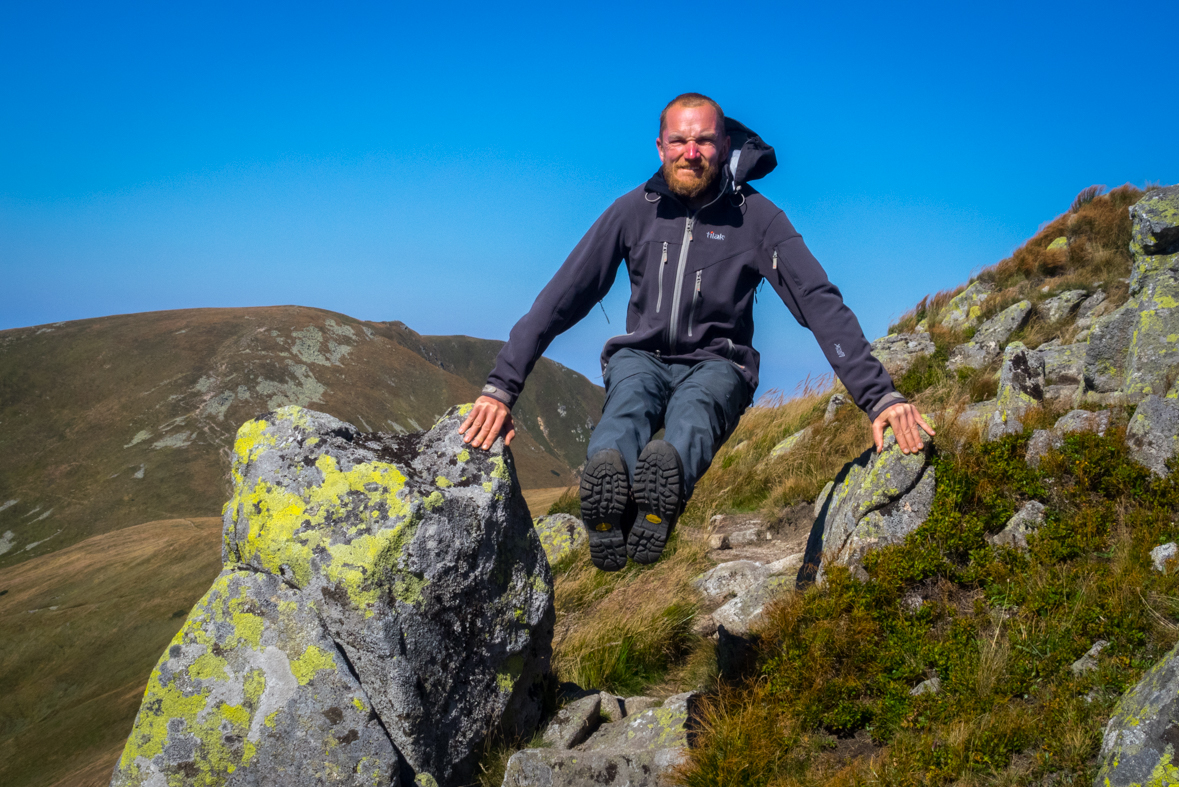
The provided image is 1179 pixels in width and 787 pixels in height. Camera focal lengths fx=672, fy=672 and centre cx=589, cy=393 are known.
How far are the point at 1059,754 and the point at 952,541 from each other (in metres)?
1.77

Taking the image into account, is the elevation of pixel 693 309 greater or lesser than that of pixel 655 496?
greater

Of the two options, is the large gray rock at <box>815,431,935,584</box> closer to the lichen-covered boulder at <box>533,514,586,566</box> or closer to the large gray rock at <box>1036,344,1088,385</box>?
the large gray rock at <box>1036,344,1088,385</box>

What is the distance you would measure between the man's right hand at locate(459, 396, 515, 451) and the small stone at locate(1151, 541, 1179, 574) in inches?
164

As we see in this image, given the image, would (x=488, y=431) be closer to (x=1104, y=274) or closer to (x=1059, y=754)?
(x=1059, y=754)

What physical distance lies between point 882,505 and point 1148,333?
16.3ft

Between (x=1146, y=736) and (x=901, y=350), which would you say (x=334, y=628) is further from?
(x=901, y=350)

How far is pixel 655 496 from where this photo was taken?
346 cm

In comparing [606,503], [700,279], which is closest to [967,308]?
[700,279]

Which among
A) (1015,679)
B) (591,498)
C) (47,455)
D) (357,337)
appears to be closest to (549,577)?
(591,498)

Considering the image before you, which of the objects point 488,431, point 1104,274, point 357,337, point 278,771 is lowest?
point 278,771

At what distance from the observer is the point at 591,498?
3498mm

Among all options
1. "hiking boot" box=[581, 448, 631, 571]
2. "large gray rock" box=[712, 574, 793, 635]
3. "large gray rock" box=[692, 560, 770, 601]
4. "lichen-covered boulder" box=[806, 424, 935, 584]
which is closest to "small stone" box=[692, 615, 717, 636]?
"large gray rock" box=[712, 574, 793, 635]

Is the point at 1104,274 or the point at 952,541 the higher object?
the point at 1104,274

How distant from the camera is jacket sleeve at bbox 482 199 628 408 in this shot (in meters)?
4.21
